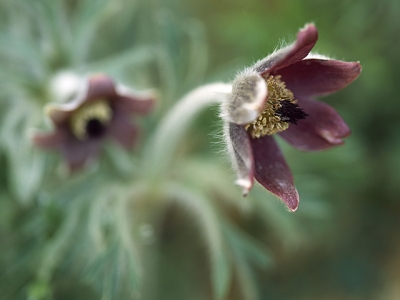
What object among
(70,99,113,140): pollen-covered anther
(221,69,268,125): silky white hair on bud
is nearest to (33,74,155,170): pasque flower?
(70,99,113,140): pollen-covered anther

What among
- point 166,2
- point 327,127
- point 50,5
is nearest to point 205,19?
point 166,2

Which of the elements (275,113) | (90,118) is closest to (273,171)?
(275,113)

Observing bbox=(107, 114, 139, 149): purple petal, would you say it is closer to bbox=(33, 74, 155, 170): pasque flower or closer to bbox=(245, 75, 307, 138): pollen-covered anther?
bbox=(33, 74, 155, 170): pasque flower

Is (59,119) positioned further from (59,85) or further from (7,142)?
(7,142)

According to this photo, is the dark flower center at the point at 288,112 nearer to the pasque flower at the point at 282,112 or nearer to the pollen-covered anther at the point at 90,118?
the pasque flower at the point at 282,112

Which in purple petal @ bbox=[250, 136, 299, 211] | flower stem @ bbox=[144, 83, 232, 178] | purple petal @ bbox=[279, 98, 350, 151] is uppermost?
flower stem @ bbox=[144, 83, 232, 178]

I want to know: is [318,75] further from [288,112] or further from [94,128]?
[94,128]

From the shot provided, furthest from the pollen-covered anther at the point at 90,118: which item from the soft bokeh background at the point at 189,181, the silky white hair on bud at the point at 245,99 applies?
the silky white hair on bud at the point at 245,99
